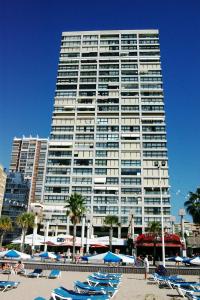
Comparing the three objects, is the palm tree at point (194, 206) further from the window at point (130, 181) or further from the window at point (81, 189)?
the window at point (81, 189)

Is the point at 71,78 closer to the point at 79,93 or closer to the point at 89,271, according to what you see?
the point at 79,93

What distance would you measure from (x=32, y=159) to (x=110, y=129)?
250ft

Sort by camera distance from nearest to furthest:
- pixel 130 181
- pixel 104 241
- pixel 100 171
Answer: pixel 104 241, pixel 130 181, pixel 100 171

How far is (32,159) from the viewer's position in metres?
154

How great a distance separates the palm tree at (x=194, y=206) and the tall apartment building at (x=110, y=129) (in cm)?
2533

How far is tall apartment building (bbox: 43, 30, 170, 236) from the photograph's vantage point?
7862cm

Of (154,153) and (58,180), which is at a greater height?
(154,153)

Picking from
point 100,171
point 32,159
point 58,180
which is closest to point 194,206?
point 100,171

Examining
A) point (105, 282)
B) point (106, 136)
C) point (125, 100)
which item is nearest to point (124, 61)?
point (125, 100)

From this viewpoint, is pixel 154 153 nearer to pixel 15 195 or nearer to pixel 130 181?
pixel 130 181

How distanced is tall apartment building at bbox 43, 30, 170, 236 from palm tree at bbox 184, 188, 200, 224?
2533 centimetres

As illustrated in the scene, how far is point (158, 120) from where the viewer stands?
86.1 meters

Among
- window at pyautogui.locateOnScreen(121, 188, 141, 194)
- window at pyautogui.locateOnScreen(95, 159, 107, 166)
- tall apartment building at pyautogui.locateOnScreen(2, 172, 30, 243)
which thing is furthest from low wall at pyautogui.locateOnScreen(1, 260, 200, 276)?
tall apartment building at pyautogui.locateOnScreen(2, 172, 30, 243)

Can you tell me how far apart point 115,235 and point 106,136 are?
2570cm
